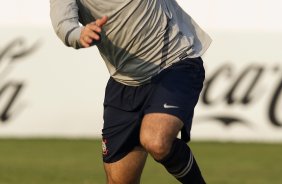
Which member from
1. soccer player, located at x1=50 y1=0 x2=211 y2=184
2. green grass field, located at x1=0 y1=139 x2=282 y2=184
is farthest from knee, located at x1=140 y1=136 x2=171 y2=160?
green grass field, located at x1=0 y1=139 x2=282 y2=184

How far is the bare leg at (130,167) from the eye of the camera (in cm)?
815

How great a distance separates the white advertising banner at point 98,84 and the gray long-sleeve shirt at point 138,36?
7417mm

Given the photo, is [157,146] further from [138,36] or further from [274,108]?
[274,108]

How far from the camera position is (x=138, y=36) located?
7773 millimetres

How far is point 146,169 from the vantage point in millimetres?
12516

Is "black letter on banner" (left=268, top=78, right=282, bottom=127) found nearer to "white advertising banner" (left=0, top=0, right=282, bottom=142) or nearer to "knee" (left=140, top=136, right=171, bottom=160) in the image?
"white advertising banner" (left=0, top=0, right=282, bottom=142)

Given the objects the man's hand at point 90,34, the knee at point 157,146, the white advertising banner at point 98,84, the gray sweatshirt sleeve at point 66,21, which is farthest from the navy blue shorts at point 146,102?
the white advertising banner at point 98,84

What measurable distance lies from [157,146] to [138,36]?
0.77m

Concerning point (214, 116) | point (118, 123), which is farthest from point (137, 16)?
point (214, 116)

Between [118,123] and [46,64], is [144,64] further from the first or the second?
[46,64]

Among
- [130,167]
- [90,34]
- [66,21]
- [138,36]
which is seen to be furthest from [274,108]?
[90,34]

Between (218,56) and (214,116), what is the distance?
804mm

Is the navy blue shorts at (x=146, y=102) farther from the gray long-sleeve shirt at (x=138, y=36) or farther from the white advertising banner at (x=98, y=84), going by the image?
the white advertising banner at (x=98, y=84)

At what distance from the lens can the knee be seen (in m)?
7.52
